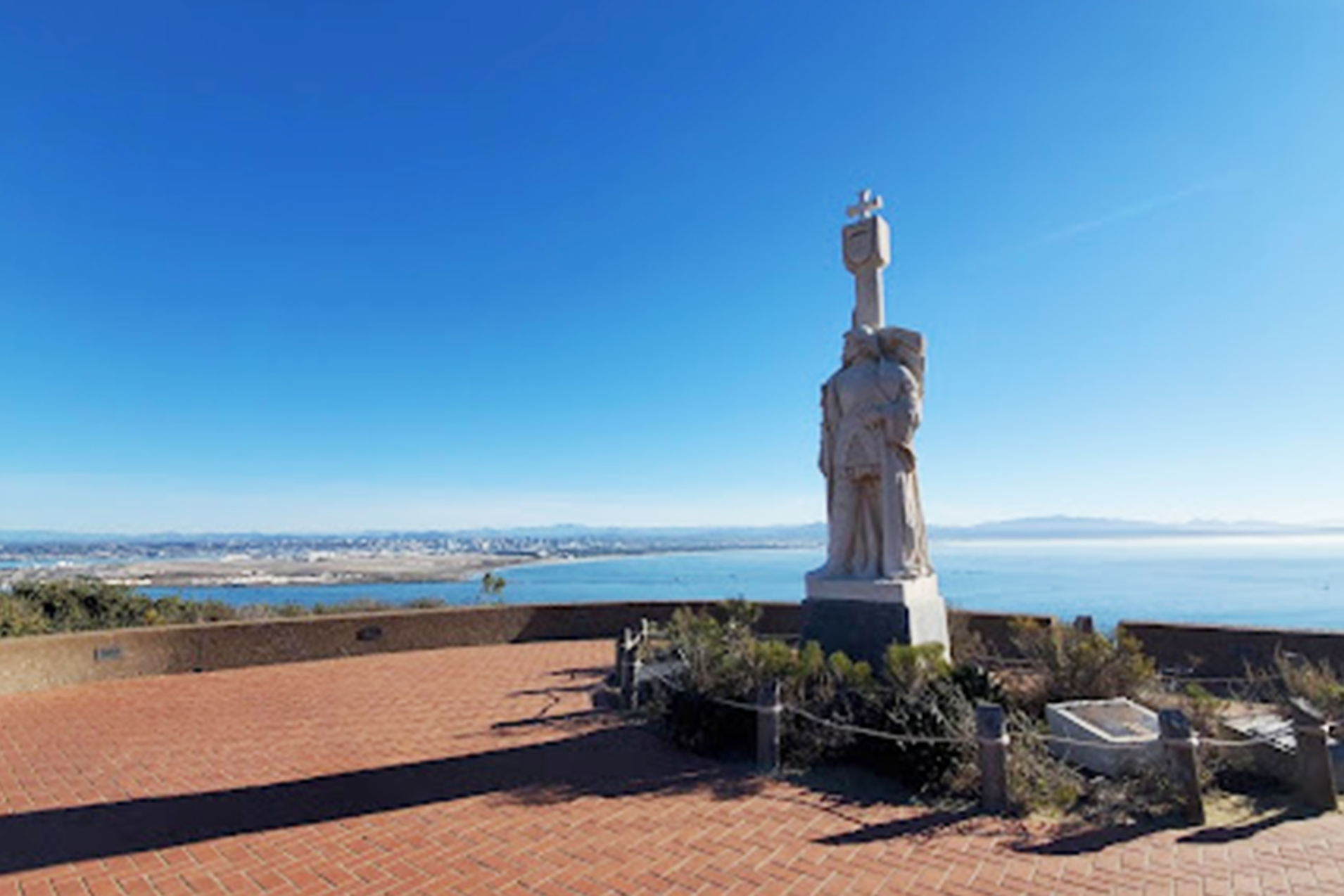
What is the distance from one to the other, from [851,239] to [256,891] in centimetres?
922

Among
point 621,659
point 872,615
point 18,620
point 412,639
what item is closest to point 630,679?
point 621,659

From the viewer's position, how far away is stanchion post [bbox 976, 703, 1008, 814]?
19.2ft

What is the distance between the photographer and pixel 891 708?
7.06m

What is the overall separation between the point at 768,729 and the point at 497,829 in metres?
2.63

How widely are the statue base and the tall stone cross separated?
333 centimetres

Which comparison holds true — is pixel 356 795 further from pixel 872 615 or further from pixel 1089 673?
pixel 1089 673

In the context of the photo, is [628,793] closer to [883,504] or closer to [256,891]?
[256,891]

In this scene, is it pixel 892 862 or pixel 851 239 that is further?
pixel 851 239

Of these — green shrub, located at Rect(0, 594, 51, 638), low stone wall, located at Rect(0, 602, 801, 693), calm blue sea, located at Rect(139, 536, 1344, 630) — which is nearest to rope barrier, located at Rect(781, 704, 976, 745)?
low stone wall, located at Rect(0, 602, 801, 693)

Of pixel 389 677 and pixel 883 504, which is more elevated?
pixel 883 504

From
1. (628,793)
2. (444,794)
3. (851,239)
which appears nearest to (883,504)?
(851,239)

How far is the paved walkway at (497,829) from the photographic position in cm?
469

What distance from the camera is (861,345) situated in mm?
9703

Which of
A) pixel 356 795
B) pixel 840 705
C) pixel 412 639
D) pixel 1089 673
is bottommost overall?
pixel 356 795
